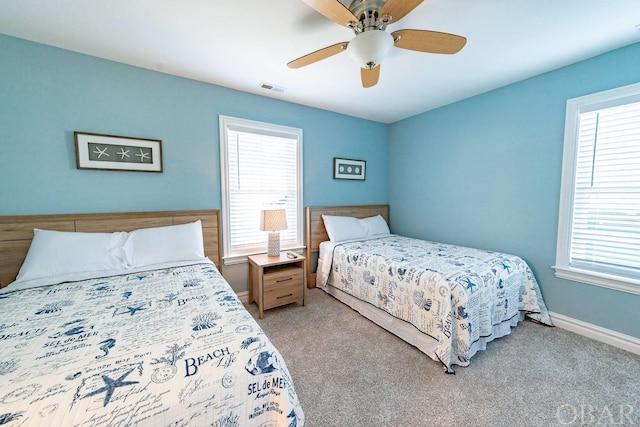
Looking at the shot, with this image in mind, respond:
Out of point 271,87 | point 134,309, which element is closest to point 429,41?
point 271,87

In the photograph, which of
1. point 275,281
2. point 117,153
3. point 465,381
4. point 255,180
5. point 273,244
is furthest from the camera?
point 255,180

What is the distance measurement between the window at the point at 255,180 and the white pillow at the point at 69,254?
0.99 m

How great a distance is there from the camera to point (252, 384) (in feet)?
2.97

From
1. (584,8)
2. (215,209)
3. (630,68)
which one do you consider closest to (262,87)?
(215,209)

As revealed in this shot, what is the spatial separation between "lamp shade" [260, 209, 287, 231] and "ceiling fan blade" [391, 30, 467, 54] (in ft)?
6.19

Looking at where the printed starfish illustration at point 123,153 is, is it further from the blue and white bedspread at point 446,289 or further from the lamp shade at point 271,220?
the blue and white bedspread at point 446,289

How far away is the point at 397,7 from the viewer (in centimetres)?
129

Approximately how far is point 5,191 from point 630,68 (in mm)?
5066

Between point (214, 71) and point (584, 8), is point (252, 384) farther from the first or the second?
point (584, 8)

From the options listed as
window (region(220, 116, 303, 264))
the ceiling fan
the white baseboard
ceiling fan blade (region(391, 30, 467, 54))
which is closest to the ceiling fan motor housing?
the ceiling fan

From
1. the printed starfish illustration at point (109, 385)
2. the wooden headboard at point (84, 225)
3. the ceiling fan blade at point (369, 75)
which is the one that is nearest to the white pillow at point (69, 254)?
the wooden headboard at point (84, 225)

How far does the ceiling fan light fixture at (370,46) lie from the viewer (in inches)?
54.7

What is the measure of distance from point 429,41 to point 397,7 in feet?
1.12

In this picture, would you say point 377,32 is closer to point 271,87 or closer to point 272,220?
point 271,87
